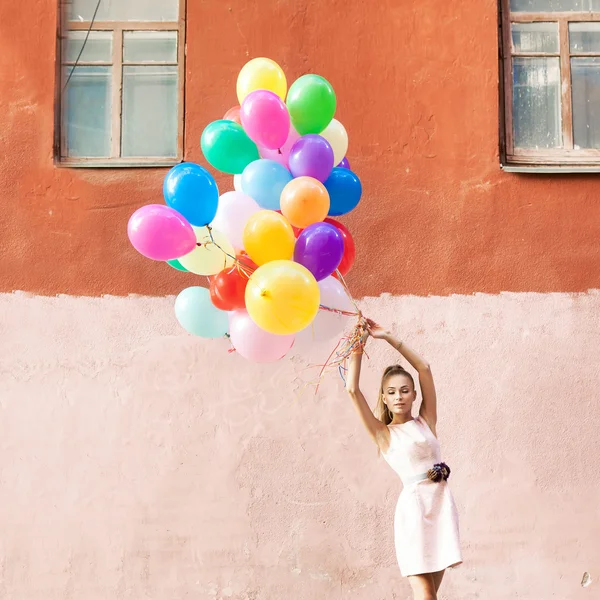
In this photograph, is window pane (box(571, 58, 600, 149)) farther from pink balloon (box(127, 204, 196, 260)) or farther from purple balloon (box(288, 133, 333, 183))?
pink balloon (box(127, 204, 196, 260))

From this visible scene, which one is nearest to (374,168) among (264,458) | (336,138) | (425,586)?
(336,138)

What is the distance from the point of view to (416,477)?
3676mm

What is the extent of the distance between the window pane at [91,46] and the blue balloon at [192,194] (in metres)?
2.08

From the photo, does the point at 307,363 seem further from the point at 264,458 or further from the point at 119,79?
the point at 119,79

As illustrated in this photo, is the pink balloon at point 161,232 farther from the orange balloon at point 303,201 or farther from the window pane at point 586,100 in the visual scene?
the window pane at point 586,100

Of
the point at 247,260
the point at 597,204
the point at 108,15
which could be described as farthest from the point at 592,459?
the point at 108,15

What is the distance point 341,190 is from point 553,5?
7.76 ft

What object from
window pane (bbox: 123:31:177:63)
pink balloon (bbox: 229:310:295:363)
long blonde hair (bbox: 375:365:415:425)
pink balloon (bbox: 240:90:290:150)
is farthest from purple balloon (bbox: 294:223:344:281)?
window pane (bbox: 123:31:177:63)

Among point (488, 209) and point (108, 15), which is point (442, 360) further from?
point (108, 15)

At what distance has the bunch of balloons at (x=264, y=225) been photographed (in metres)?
3.38

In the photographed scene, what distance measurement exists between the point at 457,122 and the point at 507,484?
80.5 inches

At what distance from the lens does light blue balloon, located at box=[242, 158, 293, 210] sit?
3.61 m

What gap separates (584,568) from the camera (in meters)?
4.67

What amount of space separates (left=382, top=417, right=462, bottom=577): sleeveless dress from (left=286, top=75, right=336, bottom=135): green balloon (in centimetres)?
137
